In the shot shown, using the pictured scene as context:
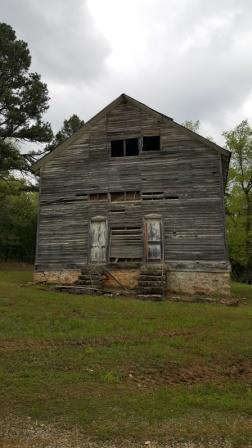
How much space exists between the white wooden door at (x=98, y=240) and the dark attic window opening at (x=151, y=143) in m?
4.48

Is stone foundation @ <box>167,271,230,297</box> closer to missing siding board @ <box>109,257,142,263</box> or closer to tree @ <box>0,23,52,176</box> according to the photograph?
missing siding board @ <box>109,257,142,263</box>

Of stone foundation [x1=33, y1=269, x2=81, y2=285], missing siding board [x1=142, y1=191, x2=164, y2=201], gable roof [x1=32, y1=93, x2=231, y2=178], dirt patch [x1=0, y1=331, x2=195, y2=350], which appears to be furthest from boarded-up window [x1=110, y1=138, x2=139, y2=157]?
→ dirt patch [x1=0, y1=331, x2=195, y2=350]

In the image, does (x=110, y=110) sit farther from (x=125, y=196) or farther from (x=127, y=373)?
(x=127, y=373)

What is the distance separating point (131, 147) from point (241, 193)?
1777cm

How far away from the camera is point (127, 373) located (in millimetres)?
9188

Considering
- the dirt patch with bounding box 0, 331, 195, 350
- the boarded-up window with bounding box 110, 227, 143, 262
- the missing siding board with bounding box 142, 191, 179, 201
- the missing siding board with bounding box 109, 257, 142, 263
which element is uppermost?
the missing siding board with bounding box 142, 191, 179, 201

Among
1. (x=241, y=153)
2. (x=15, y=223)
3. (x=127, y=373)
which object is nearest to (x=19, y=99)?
(x=15, y=223)

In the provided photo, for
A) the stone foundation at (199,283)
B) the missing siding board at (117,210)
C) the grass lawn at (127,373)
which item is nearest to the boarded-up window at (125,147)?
the missing siding board at (117,210)

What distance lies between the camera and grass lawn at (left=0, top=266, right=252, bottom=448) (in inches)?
261

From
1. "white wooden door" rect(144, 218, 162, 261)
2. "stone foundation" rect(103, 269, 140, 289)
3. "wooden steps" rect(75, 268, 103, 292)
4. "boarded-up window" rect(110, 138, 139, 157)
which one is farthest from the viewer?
"boarded-up window" rect(110, 138, 139, 157)

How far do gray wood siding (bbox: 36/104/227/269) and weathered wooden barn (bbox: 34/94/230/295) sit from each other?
0.05 meters

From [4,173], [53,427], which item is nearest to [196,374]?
[53,427]

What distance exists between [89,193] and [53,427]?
54.7ft

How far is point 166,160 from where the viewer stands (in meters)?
21.7
